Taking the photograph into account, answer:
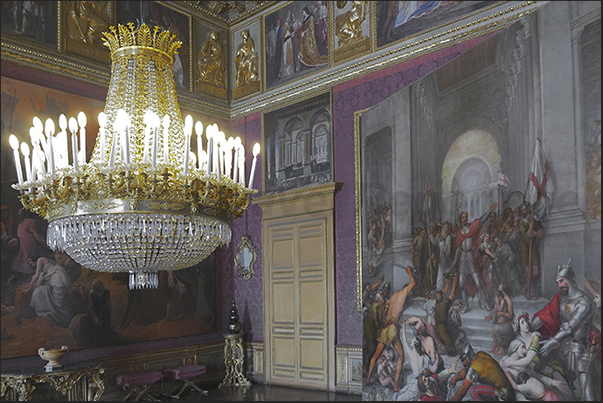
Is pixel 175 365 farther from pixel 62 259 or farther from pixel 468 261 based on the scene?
pixel 468 261

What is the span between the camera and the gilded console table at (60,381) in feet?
22.0

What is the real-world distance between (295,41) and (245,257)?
12.2 feet

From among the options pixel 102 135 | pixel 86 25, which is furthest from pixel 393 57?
pixel 102 135

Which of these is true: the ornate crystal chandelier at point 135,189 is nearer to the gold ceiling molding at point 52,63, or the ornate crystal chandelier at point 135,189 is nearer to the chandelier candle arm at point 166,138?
the chandelier candle arm at point 166,138

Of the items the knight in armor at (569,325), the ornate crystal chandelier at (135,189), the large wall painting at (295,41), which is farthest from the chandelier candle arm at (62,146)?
the large wall painting at (295,41)

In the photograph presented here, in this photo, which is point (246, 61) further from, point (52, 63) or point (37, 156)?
point (37, 156)

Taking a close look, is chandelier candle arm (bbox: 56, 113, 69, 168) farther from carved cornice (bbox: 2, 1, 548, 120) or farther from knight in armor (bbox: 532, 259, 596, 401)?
knight in armor (bbox: 532, 259, 596, 401)

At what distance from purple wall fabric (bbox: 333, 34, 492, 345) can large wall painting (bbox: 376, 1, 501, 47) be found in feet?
1.47

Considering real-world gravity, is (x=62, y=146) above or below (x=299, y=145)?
below

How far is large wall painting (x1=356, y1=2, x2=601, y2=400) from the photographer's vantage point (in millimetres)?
5809

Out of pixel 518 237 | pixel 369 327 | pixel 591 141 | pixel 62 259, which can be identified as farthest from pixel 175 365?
pixel 591 141

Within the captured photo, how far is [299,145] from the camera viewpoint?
939cm

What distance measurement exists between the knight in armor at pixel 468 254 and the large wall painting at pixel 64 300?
4.74m

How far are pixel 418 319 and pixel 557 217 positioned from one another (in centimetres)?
215
